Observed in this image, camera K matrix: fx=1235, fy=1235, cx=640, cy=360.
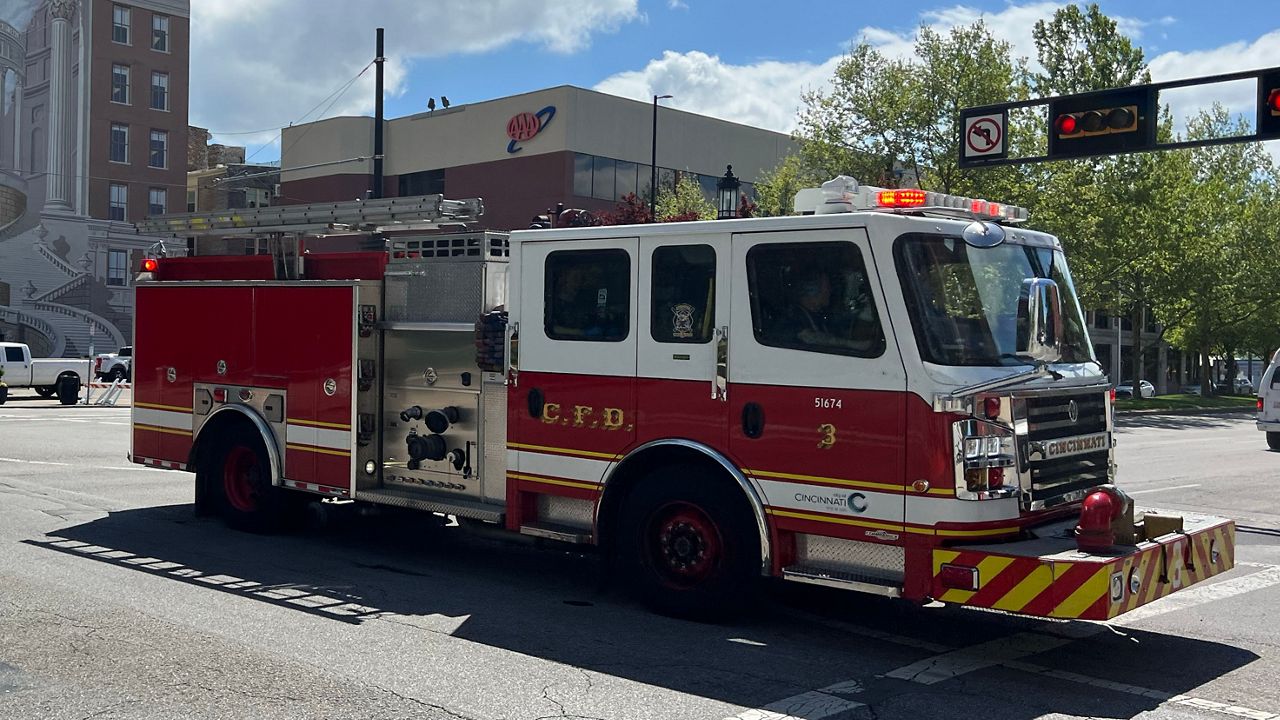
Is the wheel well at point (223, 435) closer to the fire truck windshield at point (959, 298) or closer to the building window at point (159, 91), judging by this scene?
the fire truck windshield at point (959, 298)

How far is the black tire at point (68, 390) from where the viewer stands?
107 ft

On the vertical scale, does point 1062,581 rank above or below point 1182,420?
above

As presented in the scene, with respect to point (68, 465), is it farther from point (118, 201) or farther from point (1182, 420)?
point (118, 201)

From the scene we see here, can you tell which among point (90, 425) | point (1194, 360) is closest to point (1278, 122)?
point (90, 425)

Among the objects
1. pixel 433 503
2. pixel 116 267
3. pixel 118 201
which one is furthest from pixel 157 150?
pixel 433 503

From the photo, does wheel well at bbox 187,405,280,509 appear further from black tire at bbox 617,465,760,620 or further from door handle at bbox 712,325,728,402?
door handle at bbox 712,325,728,402

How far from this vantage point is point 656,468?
25.2 feet

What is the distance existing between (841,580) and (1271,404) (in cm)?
2059

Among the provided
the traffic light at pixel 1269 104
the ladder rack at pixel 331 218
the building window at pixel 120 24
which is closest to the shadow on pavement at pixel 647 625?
the ladder rack at pixel 331 218

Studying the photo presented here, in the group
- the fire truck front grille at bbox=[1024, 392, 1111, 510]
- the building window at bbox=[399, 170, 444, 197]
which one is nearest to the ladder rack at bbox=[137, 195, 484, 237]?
the fire truck front grille at bbox=[1024, 392, 1111, 510]

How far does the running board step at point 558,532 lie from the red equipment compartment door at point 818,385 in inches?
53.3

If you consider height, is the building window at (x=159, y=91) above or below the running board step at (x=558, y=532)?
above

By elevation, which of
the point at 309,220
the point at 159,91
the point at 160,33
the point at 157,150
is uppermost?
the point at 160,33

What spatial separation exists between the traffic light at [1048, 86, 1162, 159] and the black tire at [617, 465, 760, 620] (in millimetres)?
10287
